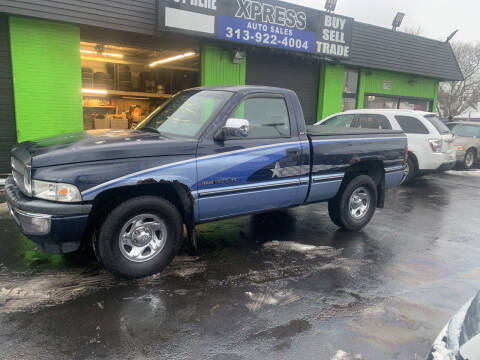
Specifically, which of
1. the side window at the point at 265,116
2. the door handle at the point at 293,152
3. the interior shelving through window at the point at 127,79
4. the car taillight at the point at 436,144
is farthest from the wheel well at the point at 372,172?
the interior shelving through window at the point at 127,79

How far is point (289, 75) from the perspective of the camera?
14773mm

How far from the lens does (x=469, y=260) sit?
16.1ft

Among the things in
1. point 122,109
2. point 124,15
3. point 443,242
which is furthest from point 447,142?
point 122,109

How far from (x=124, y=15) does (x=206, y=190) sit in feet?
25.8

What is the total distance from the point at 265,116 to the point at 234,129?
0.85 metres

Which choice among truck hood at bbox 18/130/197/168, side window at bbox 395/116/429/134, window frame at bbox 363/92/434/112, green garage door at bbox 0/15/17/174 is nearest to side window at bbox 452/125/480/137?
window frame at bbox 363/92/434/112

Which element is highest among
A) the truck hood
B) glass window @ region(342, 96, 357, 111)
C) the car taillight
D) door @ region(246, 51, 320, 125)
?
door @ region(246, 51, 320, 125)

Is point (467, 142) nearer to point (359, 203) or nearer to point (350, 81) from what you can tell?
point (350, 81)


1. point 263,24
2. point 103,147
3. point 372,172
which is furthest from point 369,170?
point 263,24

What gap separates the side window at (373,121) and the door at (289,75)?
4745mm

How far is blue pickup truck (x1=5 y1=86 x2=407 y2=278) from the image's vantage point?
3588mm

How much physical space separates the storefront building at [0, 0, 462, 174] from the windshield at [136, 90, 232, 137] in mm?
6164

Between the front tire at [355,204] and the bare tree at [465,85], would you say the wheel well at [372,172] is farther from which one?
the bare tree at [465,85]

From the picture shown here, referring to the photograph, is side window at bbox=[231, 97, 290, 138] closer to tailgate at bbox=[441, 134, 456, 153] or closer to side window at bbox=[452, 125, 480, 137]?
tailgate at bbox=[441, 134, 456, 153]
